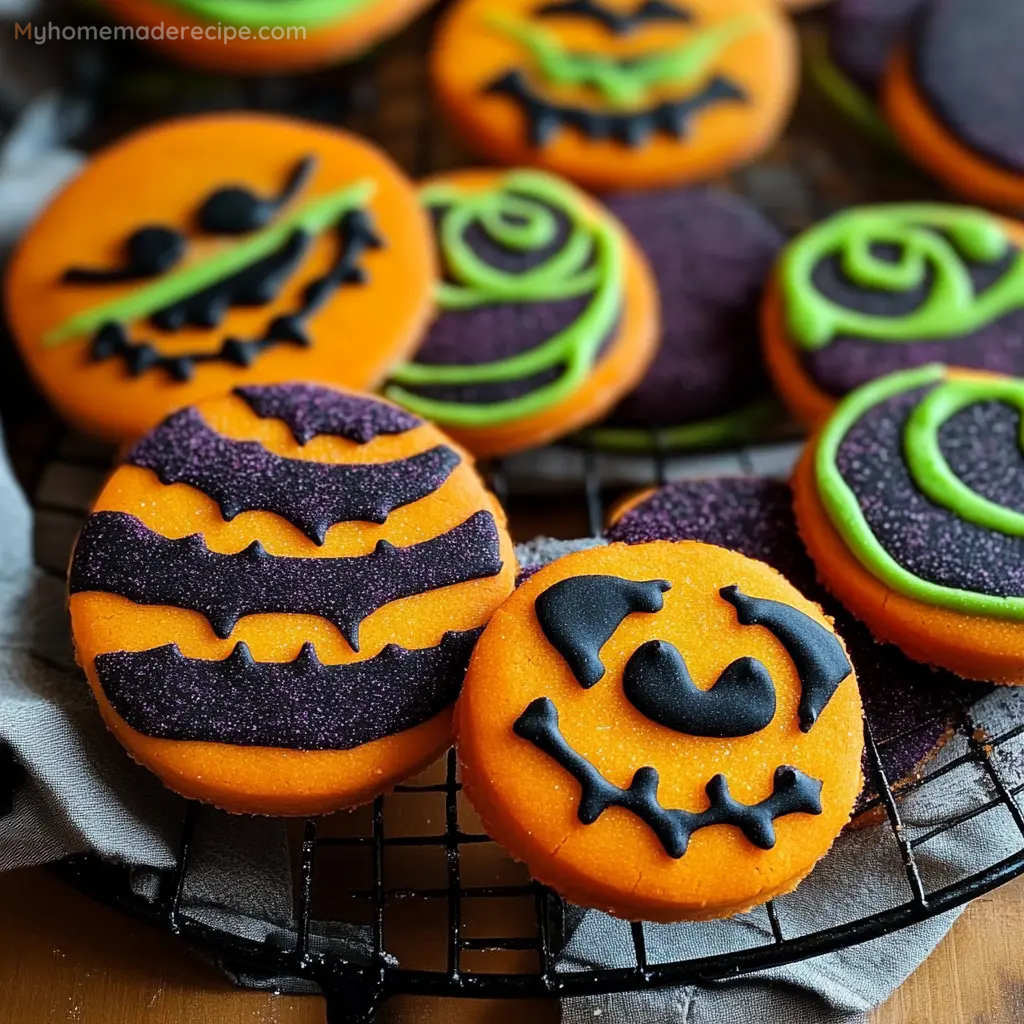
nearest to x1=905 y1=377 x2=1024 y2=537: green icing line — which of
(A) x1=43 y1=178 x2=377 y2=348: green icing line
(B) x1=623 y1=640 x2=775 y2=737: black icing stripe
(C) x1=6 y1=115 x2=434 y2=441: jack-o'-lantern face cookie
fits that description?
(B) x1=623 y1=640 x2=775 y2=737: black icing stripe

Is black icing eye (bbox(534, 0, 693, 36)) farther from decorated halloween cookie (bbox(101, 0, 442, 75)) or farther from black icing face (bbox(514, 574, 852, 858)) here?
black icing face (bbox(514, 574, 852, 858))

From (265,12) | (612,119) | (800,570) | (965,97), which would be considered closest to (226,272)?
(265,12)

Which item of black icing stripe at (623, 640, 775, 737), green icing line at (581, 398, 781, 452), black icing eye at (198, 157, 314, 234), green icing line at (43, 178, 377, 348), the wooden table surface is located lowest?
the wooden table surface

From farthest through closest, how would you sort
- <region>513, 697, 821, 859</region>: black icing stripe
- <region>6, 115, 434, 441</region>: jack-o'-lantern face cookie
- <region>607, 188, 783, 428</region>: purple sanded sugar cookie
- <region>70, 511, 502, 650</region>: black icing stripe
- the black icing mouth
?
the black icing mouth → <region>607, 188, 783, 428</region>: purple sanded sugar cookie → <region>6, 115, 434, 441</region>: jack-o'-lantern face cookie → <region>70, 511, 502, 650</region>: black icing stripe → <region>513, 697, 821, 859</region>: black icing stripe

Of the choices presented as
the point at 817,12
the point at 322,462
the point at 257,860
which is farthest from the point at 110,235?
the point at 817,12

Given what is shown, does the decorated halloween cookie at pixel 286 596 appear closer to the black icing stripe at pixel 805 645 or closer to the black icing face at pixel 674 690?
the black icing face at pixel 674 690
